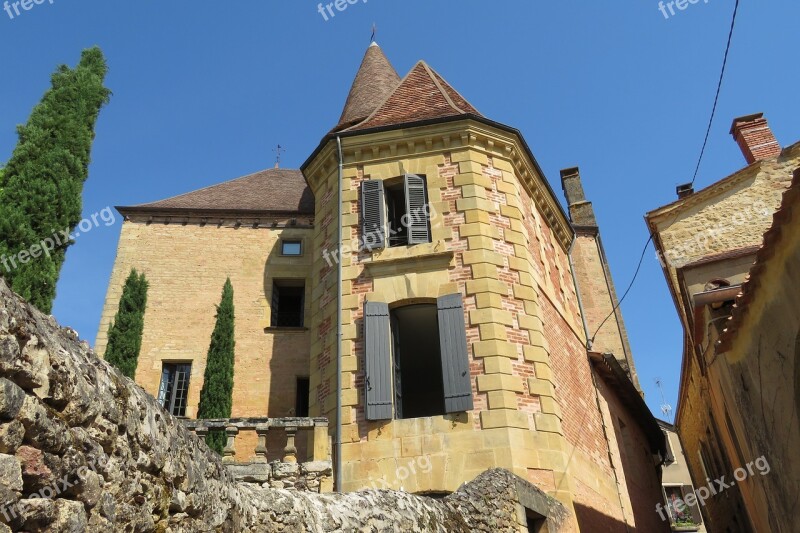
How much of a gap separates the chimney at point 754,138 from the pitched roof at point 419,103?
698cm

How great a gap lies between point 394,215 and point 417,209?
2.70ft

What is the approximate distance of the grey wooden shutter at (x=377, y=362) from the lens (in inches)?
381

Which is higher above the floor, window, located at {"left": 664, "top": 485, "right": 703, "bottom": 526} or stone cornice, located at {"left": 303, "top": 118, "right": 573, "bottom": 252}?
stone cornice, located at {"left": 303, "top": 118, "right": 573, "bottom": 252}

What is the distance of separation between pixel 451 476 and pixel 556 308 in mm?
4627

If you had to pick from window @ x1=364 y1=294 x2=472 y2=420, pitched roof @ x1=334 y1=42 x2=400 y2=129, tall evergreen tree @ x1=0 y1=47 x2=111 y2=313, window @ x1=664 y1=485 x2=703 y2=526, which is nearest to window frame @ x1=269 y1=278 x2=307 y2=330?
window @ x1=364 y1=294 x2=472 y2=420

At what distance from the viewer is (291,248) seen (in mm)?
15500

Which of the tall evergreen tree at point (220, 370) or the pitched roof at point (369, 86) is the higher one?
the pitched roof at point (369, 86)

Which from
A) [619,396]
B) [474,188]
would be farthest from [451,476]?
[619,396]

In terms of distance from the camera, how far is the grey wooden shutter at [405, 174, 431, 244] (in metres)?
11.4

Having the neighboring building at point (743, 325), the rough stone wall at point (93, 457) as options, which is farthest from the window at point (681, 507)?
the rough stone wall at point (93, 457)

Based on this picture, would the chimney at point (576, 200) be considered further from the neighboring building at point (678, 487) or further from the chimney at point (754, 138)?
the neighboring building at point (678, 487)

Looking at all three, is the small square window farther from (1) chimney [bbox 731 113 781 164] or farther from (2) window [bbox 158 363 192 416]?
(1) chimney [bbox 731 113 781 164]

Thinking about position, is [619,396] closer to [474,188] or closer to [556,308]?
[556,308]

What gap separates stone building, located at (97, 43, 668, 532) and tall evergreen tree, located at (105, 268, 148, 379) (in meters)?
0.32
